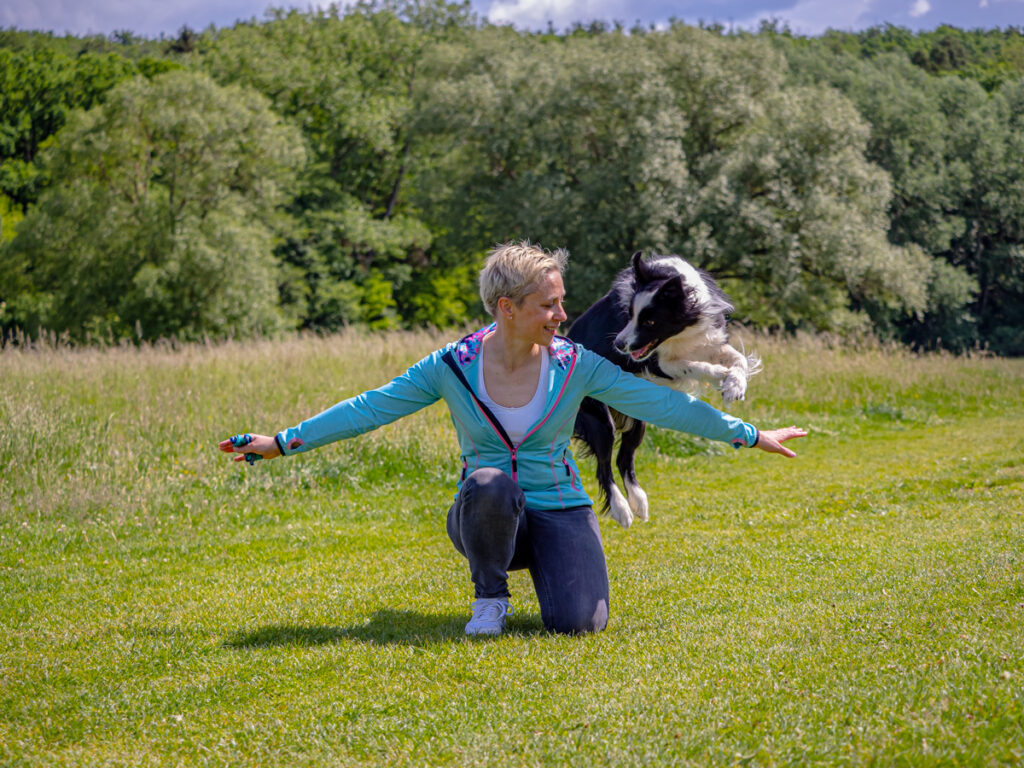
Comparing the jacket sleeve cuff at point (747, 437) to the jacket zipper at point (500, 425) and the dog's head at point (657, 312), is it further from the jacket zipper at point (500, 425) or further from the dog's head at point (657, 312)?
the dog's head at point (657, 312)

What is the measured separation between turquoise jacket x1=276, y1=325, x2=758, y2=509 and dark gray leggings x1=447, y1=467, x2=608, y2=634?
130 millimetres

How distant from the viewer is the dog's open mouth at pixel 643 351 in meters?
5.46

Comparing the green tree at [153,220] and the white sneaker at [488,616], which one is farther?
the green tree at [153,220]

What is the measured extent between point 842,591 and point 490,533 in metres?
1.79

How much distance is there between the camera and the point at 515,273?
412 centimetres

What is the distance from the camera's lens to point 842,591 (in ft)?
15.0

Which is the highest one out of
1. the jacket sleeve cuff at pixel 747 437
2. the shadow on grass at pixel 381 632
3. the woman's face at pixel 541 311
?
the woman's face at pixel 541 311

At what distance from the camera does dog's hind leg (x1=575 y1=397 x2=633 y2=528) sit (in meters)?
6.09

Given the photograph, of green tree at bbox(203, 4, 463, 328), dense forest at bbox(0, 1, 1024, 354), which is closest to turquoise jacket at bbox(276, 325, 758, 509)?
dense forest at bbox(0, 1, 1024, 354)

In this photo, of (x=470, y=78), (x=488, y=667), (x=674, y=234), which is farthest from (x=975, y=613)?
(x=470, y=78)

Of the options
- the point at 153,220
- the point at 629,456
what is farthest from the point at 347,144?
the point at 629,456

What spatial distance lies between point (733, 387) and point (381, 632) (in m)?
2.35

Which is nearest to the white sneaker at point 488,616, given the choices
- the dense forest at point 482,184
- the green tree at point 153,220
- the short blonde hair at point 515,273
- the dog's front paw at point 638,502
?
the short blonde hair at point 515,273

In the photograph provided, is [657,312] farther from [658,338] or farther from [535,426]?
[535,426]
